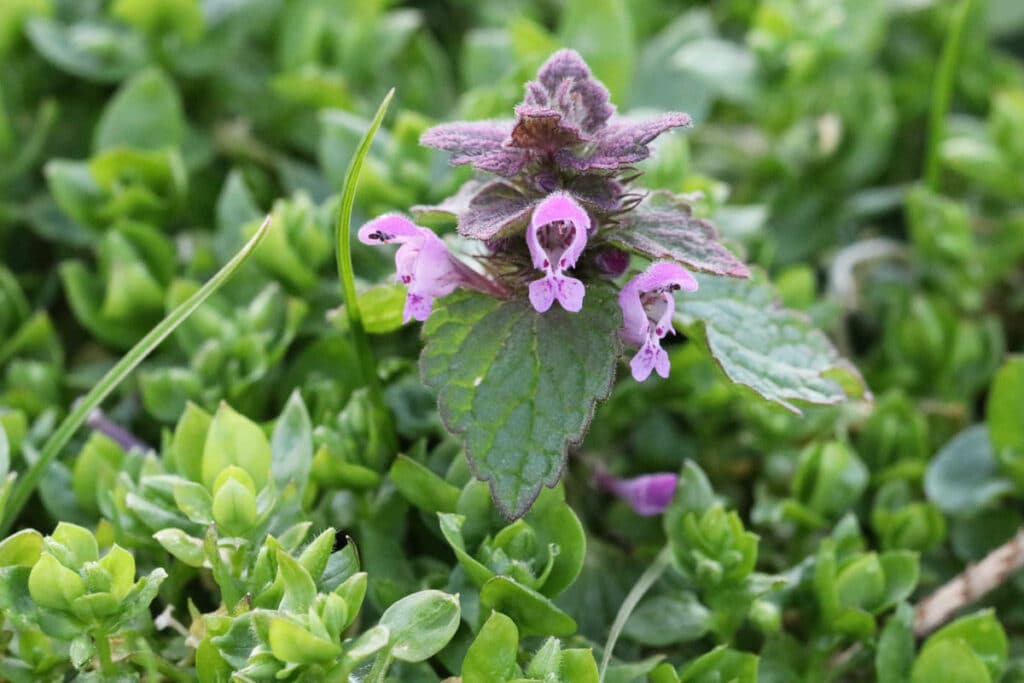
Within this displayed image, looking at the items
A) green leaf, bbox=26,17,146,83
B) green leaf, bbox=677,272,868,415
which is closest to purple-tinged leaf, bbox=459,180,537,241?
green leaf, bbox=677,272,868,415

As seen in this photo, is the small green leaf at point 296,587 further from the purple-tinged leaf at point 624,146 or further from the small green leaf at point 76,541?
the purple-tinged leaf at point 624,146

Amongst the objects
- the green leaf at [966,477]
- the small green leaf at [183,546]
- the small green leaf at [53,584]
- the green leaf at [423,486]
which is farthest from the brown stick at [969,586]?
the small green leaf at [53,584]

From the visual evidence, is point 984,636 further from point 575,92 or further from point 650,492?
point 575,92

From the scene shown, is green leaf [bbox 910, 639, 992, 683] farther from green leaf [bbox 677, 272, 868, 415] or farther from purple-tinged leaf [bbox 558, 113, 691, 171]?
purple-tinged leaf [bbox 558, 113, 691, 171]

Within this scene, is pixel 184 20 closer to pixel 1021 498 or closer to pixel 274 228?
pixel 274 228

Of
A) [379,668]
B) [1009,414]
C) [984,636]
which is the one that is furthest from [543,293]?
[1009,414]

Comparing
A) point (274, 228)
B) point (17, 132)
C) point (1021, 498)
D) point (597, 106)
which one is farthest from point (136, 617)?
point (1021, 498)

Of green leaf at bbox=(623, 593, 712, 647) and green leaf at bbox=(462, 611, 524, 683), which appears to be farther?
green leaf at bbox=(623, 593, 712, 647)
